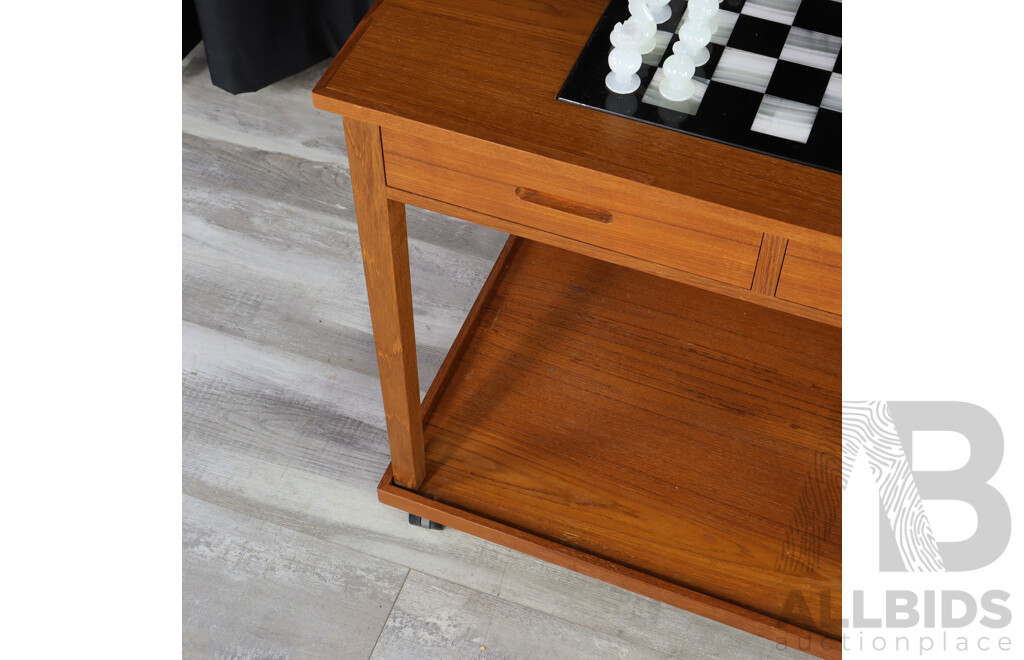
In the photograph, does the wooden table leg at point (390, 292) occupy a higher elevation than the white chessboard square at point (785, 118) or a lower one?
lower

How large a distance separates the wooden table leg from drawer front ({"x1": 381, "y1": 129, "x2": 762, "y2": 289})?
0.03 meters

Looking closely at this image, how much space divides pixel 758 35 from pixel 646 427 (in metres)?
0.70

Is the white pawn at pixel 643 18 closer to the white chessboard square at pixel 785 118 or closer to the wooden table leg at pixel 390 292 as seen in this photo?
the white chessboard square at pixel 785 118

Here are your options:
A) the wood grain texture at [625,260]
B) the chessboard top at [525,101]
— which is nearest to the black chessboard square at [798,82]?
the chessboard top at [525,101]

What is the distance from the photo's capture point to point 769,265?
96cm

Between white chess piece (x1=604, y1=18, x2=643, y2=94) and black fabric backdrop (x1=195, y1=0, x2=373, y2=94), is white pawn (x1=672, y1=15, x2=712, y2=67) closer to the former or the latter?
white chess piece (x1=604, y1=18, x2=643, y2=94)

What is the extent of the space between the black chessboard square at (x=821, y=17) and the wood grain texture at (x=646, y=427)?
27.0 inches

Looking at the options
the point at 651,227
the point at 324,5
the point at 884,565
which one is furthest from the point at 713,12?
the point at 324,5

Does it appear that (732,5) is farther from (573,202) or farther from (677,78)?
(573,202)

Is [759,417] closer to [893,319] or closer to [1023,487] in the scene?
[1023,487]

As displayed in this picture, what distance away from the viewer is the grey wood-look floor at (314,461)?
1.42 m

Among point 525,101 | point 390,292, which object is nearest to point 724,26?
point 525,101

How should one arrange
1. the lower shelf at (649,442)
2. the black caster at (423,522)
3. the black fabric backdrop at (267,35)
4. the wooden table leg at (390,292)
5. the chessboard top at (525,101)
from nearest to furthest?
1. the chessboard top at (525,101)
2. the wooden table leg at (390,292)
3. the lower shelf at (649,442)
4. the black caster at (423,522)
5. the black fabric backdrop at (267,35)

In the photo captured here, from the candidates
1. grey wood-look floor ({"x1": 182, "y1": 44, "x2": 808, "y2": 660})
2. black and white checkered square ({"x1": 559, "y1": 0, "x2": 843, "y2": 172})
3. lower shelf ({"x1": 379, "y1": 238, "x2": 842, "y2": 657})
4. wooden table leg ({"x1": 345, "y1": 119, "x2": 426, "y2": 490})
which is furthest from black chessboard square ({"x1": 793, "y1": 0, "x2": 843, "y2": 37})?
grey wood-look floor ({"x1": 182, "y1": 44, "x2": 808, "y2": 660})
